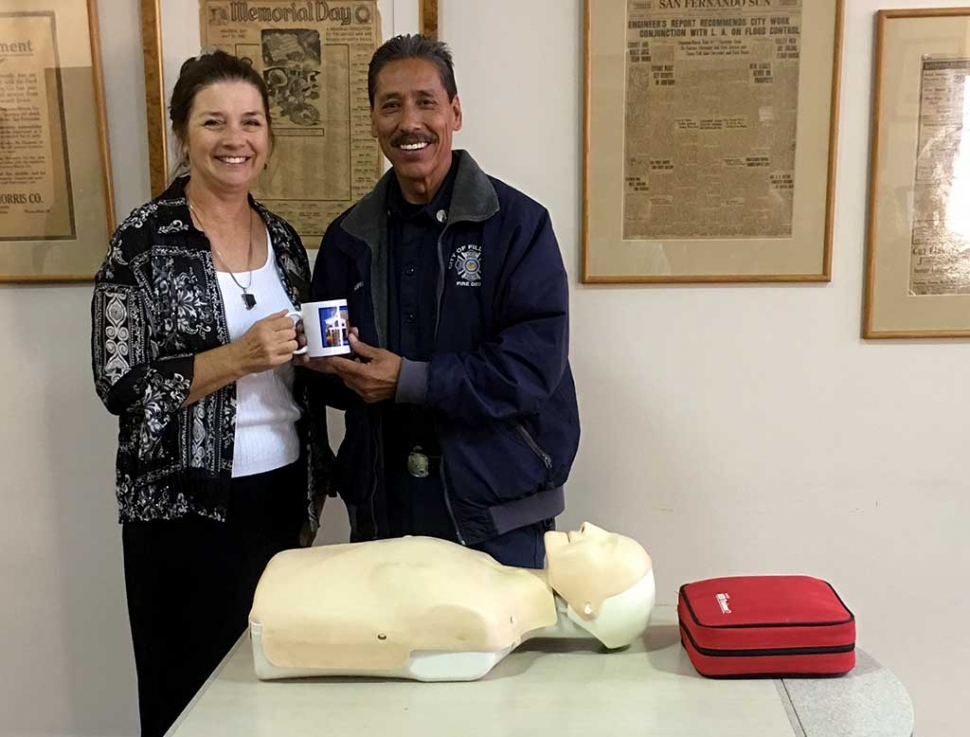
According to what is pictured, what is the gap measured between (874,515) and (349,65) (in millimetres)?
1596

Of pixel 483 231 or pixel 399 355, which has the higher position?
pixel 483 231

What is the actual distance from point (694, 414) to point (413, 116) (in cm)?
95

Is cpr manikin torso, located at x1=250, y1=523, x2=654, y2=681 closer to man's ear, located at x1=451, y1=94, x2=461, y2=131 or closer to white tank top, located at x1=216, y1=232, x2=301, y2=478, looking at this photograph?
white tank top, located at x1=216, y1=232, x2=301, y2=478

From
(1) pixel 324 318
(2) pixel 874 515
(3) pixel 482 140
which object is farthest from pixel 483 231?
(2) pixel 874 515

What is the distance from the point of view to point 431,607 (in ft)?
3.64

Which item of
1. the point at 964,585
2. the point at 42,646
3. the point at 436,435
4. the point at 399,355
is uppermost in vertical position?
the point at 399,355

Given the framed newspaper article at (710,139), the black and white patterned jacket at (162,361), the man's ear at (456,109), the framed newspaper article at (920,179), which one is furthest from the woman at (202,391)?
the framed newspaper article at (920,179)

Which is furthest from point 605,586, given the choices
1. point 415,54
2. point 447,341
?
point 415,54

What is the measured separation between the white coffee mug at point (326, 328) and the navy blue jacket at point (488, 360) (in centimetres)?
12

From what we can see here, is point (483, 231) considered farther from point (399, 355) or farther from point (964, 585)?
point (964, 585)

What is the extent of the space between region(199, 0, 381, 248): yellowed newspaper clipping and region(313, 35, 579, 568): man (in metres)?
0.34

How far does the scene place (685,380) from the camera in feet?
6.36

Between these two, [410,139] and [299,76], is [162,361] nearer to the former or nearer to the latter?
[410,139]

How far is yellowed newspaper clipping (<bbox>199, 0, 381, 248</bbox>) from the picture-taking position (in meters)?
1.85
